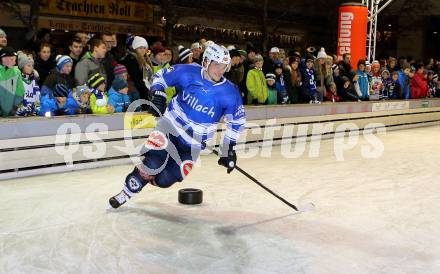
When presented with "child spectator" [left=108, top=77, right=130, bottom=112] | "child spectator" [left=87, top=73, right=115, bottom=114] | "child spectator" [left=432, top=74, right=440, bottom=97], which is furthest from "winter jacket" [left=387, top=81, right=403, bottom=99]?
"child spectator" [left=87, top=73, right=115, bottom=114]

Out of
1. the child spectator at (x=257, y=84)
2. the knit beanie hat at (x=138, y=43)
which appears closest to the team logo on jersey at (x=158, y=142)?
the knit beanie hat at (x=138, y=43)

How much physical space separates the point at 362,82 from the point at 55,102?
6.53 m

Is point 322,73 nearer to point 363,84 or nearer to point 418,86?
point 363,84

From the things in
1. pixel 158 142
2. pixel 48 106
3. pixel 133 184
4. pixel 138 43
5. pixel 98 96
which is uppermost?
pixel 138 43

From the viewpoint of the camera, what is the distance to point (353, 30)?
12.0 m

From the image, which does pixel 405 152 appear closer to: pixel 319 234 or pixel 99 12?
pixel 319 234

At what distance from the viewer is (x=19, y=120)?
601cm

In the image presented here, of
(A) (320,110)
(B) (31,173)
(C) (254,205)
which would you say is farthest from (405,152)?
(B) (31,173)

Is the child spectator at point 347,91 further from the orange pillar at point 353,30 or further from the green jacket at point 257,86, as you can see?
the green jacket at point 257,86

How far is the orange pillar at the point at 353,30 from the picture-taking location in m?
12.0

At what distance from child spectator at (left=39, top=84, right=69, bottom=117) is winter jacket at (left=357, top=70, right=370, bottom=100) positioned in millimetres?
6320

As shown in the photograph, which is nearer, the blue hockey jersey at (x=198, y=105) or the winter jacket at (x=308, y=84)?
the blue hockey jersey at (x=198, y=105)

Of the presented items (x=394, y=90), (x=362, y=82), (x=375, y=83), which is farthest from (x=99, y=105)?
Answer: (x=394, y=90)

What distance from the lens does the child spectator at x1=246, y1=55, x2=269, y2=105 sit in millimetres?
8664
